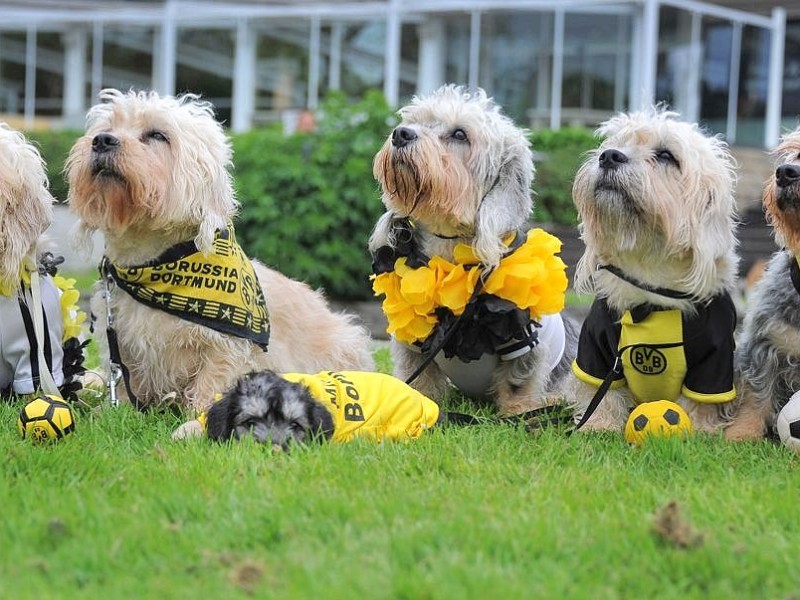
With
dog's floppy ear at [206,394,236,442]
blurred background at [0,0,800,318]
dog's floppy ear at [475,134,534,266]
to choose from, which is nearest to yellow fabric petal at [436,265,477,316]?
dog's floppy ear at [475,134,534,266]

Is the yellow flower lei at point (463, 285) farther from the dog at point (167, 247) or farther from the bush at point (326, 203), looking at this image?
the bush at point (326, 203)

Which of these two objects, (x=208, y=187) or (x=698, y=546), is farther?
(x=208, y=187)

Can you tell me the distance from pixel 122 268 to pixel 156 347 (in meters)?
0.48

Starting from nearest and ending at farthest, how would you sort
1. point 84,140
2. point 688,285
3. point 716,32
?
point 688,285, point 84,140, point 716,32

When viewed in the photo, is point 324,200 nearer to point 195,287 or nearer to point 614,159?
point 195,287

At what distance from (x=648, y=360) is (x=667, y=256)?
21.1 inches

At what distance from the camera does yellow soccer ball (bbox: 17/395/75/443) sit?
14.7 feet

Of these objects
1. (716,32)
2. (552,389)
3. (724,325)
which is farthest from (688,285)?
(716,32)

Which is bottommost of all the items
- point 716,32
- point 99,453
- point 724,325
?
point 99,453

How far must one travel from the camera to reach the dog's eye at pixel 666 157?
4992mm

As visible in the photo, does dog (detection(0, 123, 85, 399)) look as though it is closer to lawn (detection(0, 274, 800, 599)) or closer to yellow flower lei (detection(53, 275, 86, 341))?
yellow flower lei (detection(53, 275, 86, 341))

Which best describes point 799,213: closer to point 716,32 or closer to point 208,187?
point 208,187

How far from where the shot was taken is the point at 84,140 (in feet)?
17.5

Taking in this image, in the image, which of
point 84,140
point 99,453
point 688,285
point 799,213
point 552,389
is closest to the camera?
point 99,453
